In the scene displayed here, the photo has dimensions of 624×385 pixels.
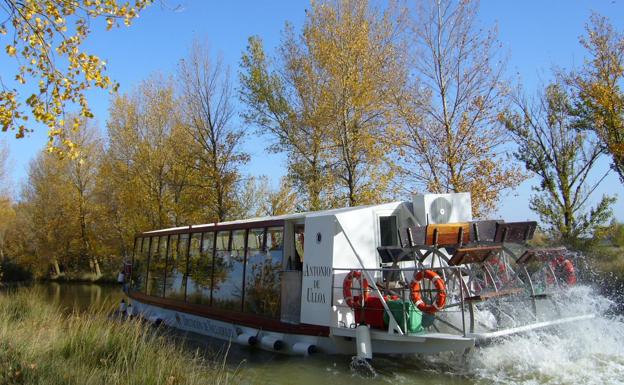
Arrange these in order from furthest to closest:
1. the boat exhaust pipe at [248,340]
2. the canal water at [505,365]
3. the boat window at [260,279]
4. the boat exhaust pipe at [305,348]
A: the boat exhaust pipe at [248,340] → the boat window at [260,279] → the boat exhaust pipe at [305,348] → the canal water at [505,365]

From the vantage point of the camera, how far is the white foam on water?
877 centimetres

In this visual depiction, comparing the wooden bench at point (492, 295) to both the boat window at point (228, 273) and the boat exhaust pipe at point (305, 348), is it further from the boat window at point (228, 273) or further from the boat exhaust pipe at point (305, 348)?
the boat window at point (228, 273)

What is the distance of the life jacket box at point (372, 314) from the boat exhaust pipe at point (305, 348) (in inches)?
49.9

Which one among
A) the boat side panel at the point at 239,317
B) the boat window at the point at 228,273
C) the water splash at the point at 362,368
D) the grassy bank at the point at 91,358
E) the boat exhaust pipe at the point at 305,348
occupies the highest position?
the boat window at the point at 228,273

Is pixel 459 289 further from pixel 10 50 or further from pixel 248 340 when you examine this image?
pixel 10 50

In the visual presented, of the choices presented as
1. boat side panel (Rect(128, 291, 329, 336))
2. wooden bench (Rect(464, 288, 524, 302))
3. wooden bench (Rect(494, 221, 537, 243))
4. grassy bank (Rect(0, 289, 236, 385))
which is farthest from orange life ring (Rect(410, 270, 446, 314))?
grassy bank (Rect(0, 289, 236, 385))

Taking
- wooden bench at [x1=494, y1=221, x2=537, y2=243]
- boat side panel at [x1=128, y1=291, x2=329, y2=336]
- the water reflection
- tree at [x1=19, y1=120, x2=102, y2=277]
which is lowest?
boat side panel at [x1=128, y1=291, x2=329, y2=336]

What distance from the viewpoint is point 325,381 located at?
924 cm

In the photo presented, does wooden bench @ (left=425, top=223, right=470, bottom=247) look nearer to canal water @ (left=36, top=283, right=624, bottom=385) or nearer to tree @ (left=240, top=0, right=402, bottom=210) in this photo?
canal water @ (left=36, top=283, right=624, bottom=385)

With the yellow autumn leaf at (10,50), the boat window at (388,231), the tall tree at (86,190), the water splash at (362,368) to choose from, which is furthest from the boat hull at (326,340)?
the tall tree at (86,190)

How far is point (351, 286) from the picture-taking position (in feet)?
32.7

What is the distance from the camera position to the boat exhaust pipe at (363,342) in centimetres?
925

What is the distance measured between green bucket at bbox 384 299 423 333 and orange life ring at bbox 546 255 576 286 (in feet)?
12.6

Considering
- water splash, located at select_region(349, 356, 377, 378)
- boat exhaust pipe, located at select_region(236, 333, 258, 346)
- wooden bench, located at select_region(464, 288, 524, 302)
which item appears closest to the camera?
wooden bench, located at select_region(464, 288, 524, 302)
